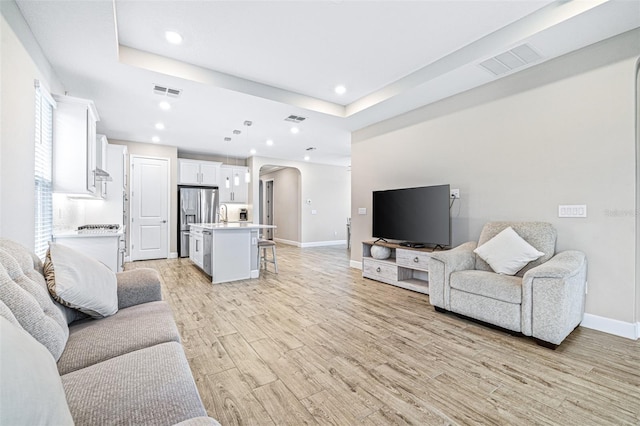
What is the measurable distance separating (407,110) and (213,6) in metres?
2.98

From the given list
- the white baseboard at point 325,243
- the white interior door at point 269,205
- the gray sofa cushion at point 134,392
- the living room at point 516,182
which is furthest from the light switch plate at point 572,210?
the white interior door at point 269,205

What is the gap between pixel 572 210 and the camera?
9.23ft

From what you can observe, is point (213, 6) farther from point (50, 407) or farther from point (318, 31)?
point (50, 407)

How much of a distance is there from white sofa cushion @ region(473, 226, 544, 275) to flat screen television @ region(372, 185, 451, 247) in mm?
605

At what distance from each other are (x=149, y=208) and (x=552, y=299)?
23.6ft

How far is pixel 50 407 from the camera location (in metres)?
0.62

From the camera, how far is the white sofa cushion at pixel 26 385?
1.76ft

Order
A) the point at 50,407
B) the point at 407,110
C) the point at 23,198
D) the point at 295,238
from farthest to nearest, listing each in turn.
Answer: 1. the point at 295,238
2. the point at 407,110
3. the point at 23,198
4. the point at 50,407

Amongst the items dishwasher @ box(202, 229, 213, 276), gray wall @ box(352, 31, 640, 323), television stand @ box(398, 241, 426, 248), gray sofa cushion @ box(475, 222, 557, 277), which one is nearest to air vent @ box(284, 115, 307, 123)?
gray wall @ box(352, 31, 640, 323)

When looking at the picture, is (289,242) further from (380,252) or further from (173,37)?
Result: (173,37)

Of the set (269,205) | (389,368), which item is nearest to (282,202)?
(269,205)

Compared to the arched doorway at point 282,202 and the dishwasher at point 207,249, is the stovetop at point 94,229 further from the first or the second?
the arched doorway at point 282,202

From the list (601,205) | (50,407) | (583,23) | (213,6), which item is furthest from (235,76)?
(601,205)

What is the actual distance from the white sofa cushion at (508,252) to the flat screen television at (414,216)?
1.99 feet
